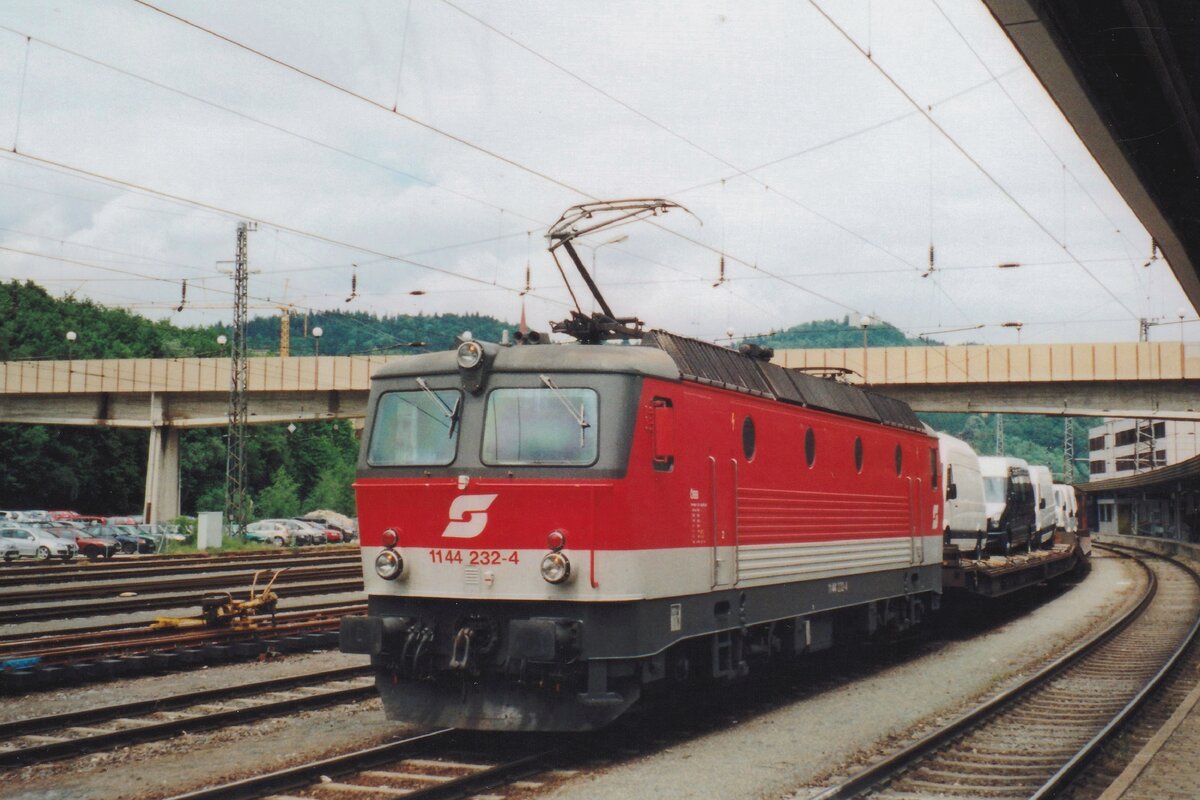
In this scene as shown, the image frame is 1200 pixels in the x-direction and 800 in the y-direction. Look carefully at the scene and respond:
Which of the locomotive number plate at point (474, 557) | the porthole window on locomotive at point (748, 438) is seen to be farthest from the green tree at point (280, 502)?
the locomotive number plate at point (474, 557)

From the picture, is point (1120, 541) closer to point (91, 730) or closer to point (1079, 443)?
point (91, 730)

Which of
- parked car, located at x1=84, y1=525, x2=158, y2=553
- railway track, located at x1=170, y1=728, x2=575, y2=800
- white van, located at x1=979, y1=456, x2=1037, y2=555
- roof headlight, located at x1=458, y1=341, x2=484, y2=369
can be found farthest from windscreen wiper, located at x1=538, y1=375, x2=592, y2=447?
parked car, located at x1=84, y1=525, x2=158, y2=553

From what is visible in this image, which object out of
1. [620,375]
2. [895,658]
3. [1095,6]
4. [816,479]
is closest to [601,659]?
[620,375]

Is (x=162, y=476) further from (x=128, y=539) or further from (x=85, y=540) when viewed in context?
(x=85, y=540)

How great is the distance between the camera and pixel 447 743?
33.7ft

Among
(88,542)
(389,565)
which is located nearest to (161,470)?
(88,542)

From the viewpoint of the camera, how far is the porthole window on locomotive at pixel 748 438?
37.9ft

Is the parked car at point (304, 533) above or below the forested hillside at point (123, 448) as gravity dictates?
below

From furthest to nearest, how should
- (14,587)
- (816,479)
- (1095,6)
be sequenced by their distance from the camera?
(14,587), (816,479), (1095,6)

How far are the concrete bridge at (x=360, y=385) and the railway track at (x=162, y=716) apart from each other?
23.9m

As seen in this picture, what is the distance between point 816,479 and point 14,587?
2067 cm

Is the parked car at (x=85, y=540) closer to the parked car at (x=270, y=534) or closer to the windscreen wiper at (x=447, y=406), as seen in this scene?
the parked car at (x=270, y=534)

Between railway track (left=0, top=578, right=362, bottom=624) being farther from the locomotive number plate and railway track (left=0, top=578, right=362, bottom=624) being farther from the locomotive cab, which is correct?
the locomotive number plate

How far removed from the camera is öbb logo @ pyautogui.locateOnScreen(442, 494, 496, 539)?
9656 mm
